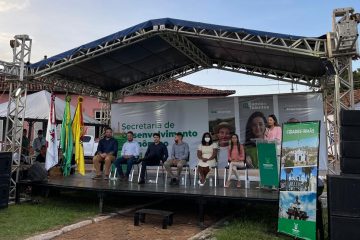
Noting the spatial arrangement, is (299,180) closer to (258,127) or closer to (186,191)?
(186,191)

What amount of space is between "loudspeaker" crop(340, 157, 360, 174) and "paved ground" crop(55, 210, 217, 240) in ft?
8.73

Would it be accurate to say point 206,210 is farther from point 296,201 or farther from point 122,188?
point 296,201

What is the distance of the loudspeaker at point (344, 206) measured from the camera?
470cm

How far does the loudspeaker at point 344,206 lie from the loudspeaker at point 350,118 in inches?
28.8

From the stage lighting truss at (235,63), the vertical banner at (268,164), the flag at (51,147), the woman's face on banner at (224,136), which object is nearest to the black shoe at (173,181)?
the vertical banner at (268,164)

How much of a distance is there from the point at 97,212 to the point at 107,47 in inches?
147

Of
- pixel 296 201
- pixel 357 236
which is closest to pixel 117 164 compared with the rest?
pixel 296 201

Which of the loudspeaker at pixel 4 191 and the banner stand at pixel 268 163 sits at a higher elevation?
the banner stand at pixel 268 163

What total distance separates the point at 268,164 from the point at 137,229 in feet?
9.25

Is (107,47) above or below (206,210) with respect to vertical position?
above

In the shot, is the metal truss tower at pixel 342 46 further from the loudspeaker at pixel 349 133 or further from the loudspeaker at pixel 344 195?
the loudspeaker at pixel 344 195

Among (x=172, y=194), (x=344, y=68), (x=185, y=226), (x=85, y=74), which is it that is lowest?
(x=185, y=226)

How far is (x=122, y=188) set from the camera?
759 centimetres

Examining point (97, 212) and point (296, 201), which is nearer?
point (296, 201)
